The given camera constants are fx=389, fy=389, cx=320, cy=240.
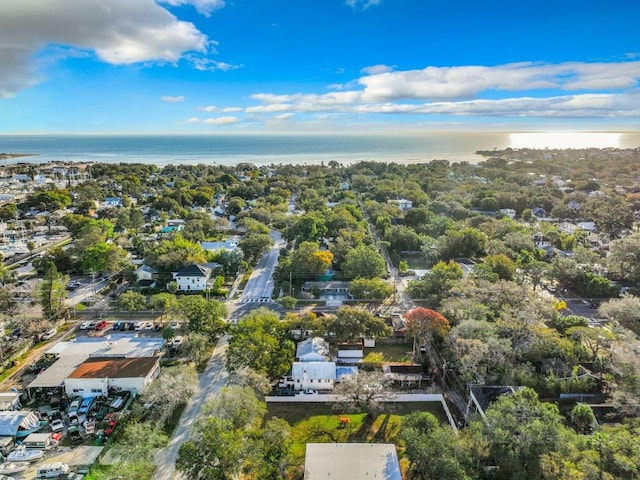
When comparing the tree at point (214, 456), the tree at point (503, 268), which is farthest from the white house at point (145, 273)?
the tree at point (503, 268)

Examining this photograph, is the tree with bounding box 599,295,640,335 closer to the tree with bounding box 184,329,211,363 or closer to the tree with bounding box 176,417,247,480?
the tree with bounding box 176,417,247,480

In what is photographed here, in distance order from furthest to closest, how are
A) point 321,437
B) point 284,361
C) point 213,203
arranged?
point 213,203, point 284,361, point 321,437

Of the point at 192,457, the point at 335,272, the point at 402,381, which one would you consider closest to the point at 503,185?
the point at 335,272

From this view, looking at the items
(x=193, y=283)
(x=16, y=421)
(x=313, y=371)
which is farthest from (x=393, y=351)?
(x=16, y=421)

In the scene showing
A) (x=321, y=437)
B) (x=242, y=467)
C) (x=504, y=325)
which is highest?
(x=504, y=325)

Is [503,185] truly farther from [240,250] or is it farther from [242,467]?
[242,467]

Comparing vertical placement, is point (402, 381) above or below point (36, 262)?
below

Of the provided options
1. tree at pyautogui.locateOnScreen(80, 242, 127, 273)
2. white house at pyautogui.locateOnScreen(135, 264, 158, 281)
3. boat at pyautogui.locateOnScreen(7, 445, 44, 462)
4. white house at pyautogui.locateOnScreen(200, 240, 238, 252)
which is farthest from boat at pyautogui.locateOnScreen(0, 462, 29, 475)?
white house at pyautogui.locateOnScreen(200, 240, 238, 252)
